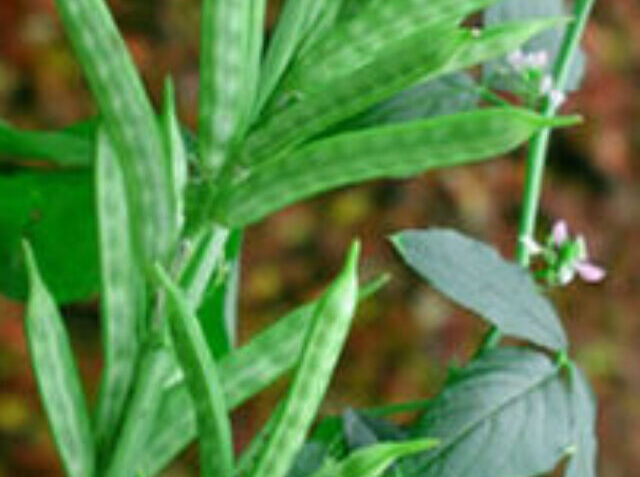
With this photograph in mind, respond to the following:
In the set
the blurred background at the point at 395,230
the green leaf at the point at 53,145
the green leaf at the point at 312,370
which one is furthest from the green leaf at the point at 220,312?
the blurred background at the point at 395,230

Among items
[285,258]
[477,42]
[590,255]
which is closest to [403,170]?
Result: [477,42]

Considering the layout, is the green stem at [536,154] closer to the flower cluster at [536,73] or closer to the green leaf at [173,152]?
the flower cluster at [536,73]

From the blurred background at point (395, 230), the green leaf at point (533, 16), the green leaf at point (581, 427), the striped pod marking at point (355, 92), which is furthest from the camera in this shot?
the blurred background at point (395, 230)

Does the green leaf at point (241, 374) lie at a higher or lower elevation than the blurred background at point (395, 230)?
higher

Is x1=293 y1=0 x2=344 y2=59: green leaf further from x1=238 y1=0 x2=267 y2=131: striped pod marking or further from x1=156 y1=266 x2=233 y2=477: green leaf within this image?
x1=156 y1=266 x2=233 y2=477: green leaf

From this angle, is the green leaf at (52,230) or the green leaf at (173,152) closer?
the green leaf at (173,152)

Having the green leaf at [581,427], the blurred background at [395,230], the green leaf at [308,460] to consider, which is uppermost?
the green leaf at [308,460]

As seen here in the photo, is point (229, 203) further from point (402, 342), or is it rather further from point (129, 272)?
point (402, 342)
